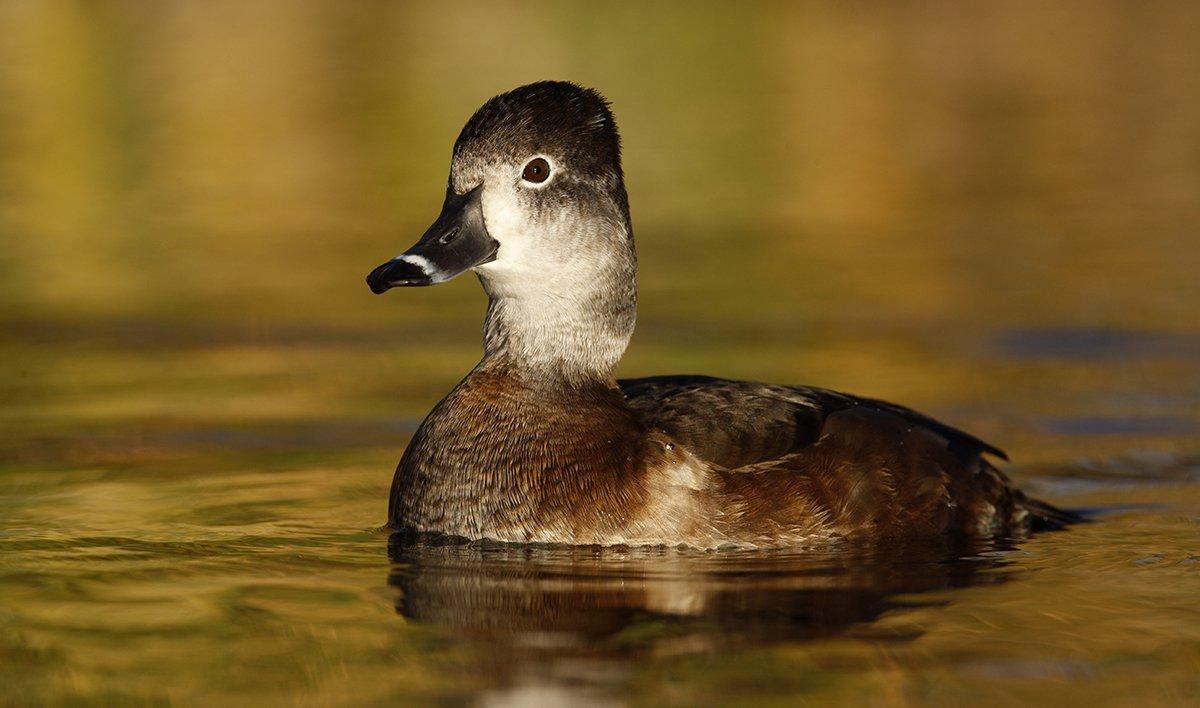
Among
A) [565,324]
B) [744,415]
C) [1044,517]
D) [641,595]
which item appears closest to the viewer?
[641,595]

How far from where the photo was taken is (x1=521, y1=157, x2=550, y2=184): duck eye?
23.0 ft

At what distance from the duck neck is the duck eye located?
0.35 meters

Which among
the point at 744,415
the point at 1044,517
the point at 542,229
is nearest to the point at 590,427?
the point at 744,415

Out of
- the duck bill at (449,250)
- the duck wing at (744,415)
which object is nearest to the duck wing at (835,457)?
the duck wing at (744,415)

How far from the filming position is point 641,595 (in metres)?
6.14

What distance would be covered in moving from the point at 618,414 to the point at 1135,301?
19.0 feet

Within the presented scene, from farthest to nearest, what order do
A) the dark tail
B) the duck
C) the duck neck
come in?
the dark tail < the duck neck < the duck

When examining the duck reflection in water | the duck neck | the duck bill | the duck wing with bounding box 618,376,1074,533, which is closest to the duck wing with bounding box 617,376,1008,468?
the duck wing with bounding box 618,376,1074,533

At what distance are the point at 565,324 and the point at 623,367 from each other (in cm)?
302

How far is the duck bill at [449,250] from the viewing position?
22.2ft

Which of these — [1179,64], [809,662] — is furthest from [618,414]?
[1179,64]

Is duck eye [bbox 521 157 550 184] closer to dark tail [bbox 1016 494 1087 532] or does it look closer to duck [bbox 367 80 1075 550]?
duck [bbox 367 80 1075 550]

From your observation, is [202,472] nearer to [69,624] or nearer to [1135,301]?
[69,624]

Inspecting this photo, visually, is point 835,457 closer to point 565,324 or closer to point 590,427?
point 590,427
